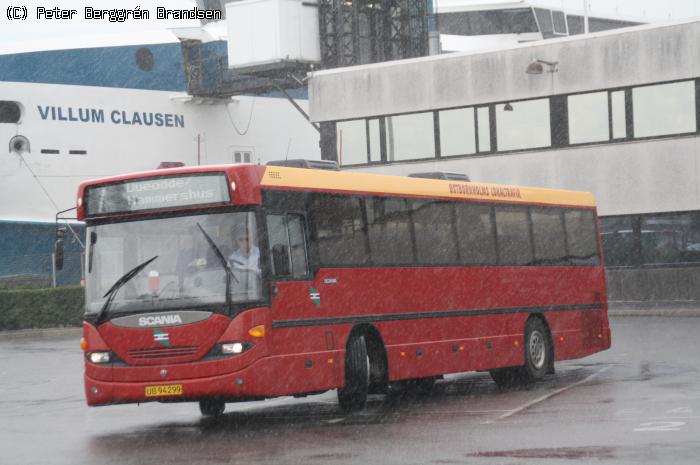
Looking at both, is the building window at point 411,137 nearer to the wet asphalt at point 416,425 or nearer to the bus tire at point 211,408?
the wet asphalt at point 416,425

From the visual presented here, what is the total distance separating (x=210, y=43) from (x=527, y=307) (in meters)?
30.5

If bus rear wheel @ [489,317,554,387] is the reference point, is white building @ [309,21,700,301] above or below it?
above

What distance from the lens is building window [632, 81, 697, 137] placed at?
1347 inches

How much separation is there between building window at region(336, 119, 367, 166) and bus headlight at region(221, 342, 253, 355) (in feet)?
→ 88.9

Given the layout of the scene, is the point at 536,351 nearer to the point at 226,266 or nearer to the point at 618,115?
the point at 226,266

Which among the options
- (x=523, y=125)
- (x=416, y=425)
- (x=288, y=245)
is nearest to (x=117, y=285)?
(x=288, y=245)

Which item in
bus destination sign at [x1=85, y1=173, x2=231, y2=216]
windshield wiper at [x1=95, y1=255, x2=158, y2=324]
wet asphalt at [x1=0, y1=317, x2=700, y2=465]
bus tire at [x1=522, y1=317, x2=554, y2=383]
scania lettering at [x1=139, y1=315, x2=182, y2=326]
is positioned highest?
bus destination sign at [x1=85, y1=173, x2=231, y2=216]

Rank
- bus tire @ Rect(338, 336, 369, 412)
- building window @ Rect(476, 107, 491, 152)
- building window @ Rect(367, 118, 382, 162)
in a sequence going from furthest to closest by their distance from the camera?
building window @ Rect(367, 118, 382, 162), building window @ Rect(476, 107, 491, 152), bus tire @ Rect(338, 336, 369, 412)

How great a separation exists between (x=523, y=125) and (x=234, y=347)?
2523cm

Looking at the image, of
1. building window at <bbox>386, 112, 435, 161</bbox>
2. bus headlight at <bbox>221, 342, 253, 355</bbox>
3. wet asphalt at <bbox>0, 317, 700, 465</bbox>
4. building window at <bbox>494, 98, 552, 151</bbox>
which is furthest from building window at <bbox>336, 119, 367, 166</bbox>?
bus headlight at <bbox>221, 342, 253, 355</bbox>

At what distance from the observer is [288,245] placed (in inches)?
545

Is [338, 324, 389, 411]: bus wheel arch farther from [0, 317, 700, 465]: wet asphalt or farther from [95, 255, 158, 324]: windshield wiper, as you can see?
[95, 255, 158, 324]: windshield wiper

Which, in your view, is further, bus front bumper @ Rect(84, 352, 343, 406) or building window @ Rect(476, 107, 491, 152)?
building window @ Rect(476, 107, 491, 152)

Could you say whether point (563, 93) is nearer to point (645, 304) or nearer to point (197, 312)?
point (645, 304)
